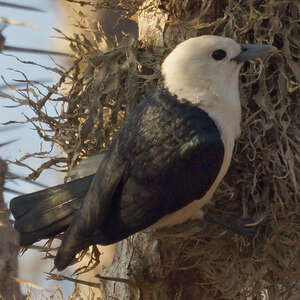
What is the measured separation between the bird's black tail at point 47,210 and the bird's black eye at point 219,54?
1.66 ft

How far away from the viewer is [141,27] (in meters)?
2.48

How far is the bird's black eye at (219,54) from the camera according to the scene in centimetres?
219

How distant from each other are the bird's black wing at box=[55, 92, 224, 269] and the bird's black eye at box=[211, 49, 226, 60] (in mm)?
203

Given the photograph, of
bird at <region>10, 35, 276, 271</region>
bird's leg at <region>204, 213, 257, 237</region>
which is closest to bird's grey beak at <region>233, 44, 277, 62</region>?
bird at <region>10, 35, 276, 271</region>

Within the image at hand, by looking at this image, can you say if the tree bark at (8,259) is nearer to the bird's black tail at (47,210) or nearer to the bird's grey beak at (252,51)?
the bird's black tail at (47,210)

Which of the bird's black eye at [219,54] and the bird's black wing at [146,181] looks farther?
the bird's black eye at [219,54]

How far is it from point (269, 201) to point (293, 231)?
111mm

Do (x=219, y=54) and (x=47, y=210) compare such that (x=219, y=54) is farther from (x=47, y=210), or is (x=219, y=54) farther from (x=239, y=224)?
(x=47, y=210)

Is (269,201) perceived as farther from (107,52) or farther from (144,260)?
(107,52)

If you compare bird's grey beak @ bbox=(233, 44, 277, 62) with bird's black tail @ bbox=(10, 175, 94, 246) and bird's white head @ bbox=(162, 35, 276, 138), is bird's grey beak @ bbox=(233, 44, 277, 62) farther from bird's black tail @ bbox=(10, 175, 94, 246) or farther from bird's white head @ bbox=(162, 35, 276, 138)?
bird's black tail @ bbox=(10, 175, 94, 246)

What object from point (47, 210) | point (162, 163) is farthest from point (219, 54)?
point (47, 210)

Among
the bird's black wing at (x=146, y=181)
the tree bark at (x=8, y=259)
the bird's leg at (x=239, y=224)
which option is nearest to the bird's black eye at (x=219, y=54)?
the bird's black wing at (x=146, y=181)

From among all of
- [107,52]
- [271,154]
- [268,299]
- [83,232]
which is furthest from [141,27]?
[268,299]

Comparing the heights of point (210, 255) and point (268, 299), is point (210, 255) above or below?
→ above
